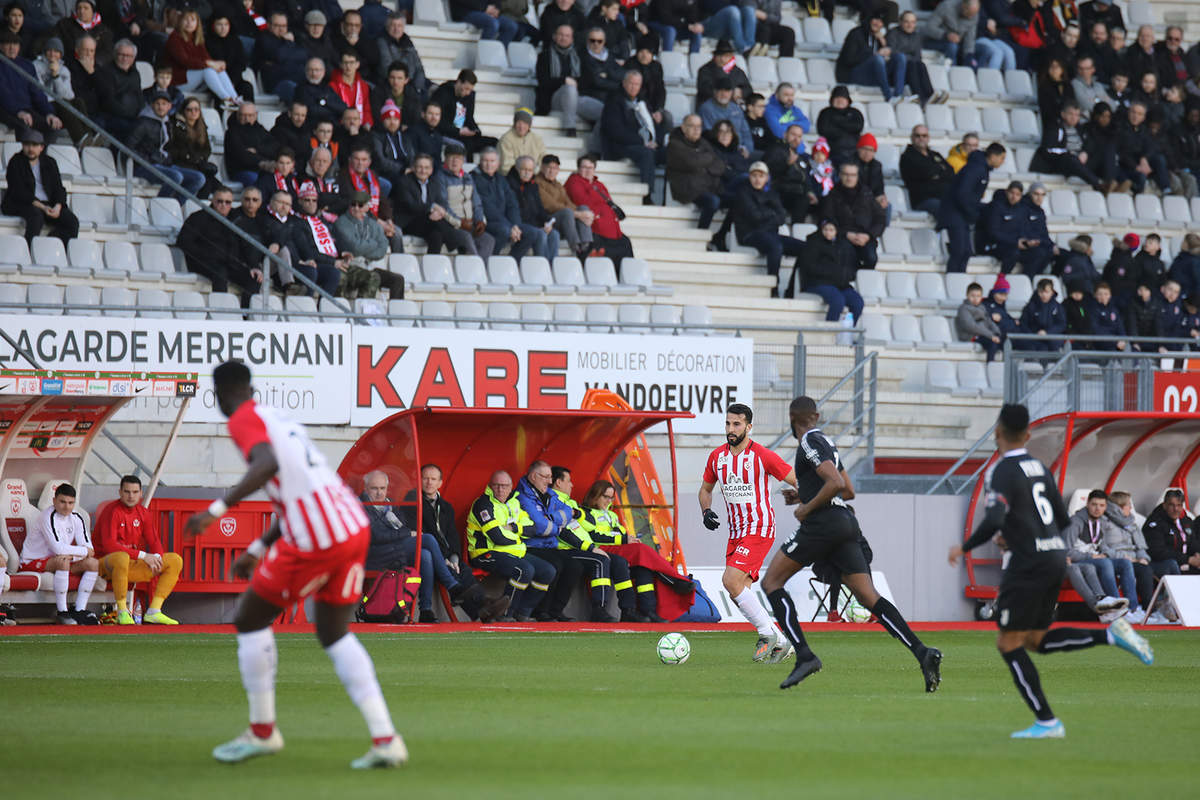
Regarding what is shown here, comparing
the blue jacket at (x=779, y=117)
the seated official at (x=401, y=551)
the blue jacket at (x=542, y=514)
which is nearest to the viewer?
the seated official at (x=401, y=551)

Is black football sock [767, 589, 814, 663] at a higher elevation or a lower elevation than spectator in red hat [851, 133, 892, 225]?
lower

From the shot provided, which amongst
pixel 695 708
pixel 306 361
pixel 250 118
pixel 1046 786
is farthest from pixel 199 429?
pixel 1046 786

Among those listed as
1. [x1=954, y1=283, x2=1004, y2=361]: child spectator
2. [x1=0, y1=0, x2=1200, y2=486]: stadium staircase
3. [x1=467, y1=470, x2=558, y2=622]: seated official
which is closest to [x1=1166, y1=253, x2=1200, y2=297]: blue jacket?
[x1=0, y1=0, x2=1200, y2=486]: stadium staircase

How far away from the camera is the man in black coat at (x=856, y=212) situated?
975 inches

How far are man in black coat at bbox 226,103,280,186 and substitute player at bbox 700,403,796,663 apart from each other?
367 inches

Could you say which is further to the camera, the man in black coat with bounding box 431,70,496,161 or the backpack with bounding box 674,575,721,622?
the man in black coat with bounding box 431,70,496,161

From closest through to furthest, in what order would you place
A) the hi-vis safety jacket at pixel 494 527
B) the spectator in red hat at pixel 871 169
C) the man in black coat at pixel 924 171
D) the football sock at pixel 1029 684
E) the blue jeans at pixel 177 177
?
the football sock at pixel 1029 684 → the hi-vis safety jacket at pixel 494 527 → the blue jeans at pixel 177 177 → the spectator in red hat at pixel 871 169 → the man in black coat at pixel 924 171

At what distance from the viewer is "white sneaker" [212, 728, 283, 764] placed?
7.34 meters

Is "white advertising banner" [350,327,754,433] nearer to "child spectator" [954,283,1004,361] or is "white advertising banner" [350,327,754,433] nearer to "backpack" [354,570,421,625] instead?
"backpack" [354,570,421,625]

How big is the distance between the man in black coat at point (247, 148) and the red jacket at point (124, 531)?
5166 mm

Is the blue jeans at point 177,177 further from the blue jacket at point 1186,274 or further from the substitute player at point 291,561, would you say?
the blue jacket at point 1186,274

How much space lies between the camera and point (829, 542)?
12102 mm

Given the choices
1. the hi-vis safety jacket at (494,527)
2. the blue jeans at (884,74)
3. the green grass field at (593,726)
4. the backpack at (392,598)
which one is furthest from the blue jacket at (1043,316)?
the backpack at (392,598)

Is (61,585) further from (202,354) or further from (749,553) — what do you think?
(749,553)
